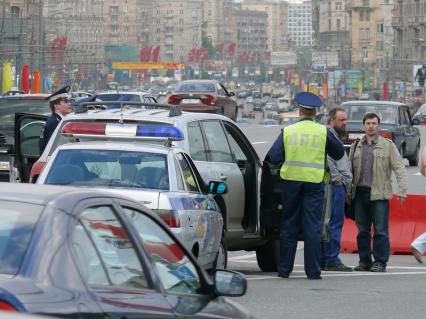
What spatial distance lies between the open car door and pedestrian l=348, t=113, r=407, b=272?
3.44m

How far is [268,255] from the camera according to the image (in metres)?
15.4

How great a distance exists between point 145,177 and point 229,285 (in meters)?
5.43

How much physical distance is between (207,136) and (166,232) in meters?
8.04

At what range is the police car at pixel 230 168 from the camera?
1366 cm

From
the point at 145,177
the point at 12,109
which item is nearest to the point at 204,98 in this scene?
the point at 12,109

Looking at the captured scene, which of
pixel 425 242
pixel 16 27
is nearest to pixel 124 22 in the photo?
pixel 16 27

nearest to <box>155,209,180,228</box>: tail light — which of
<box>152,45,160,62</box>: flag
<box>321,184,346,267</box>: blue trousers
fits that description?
<box>321,184,346,267</box>: blue trousers

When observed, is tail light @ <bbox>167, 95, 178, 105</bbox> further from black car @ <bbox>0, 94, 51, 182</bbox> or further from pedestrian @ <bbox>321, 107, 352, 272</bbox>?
pedestrian @ <bbox>321, 107, 352, 272</bbox>

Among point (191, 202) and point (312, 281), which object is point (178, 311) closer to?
point (191, 202)

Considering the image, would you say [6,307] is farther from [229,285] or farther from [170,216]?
[170,216]

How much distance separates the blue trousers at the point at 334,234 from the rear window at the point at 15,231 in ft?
33.5

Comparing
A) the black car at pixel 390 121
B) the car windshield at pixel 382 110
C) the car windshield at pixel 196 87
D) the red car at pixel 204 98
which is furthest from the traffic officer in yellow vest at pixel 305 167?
the car windshield at pixel 196 87

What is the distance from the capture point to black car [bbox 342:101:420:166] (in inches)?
1325

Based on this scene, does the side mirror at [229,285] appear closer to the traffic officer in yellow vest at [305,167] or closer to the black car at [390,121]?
the traffic officer in yellow vest at [305,167]
